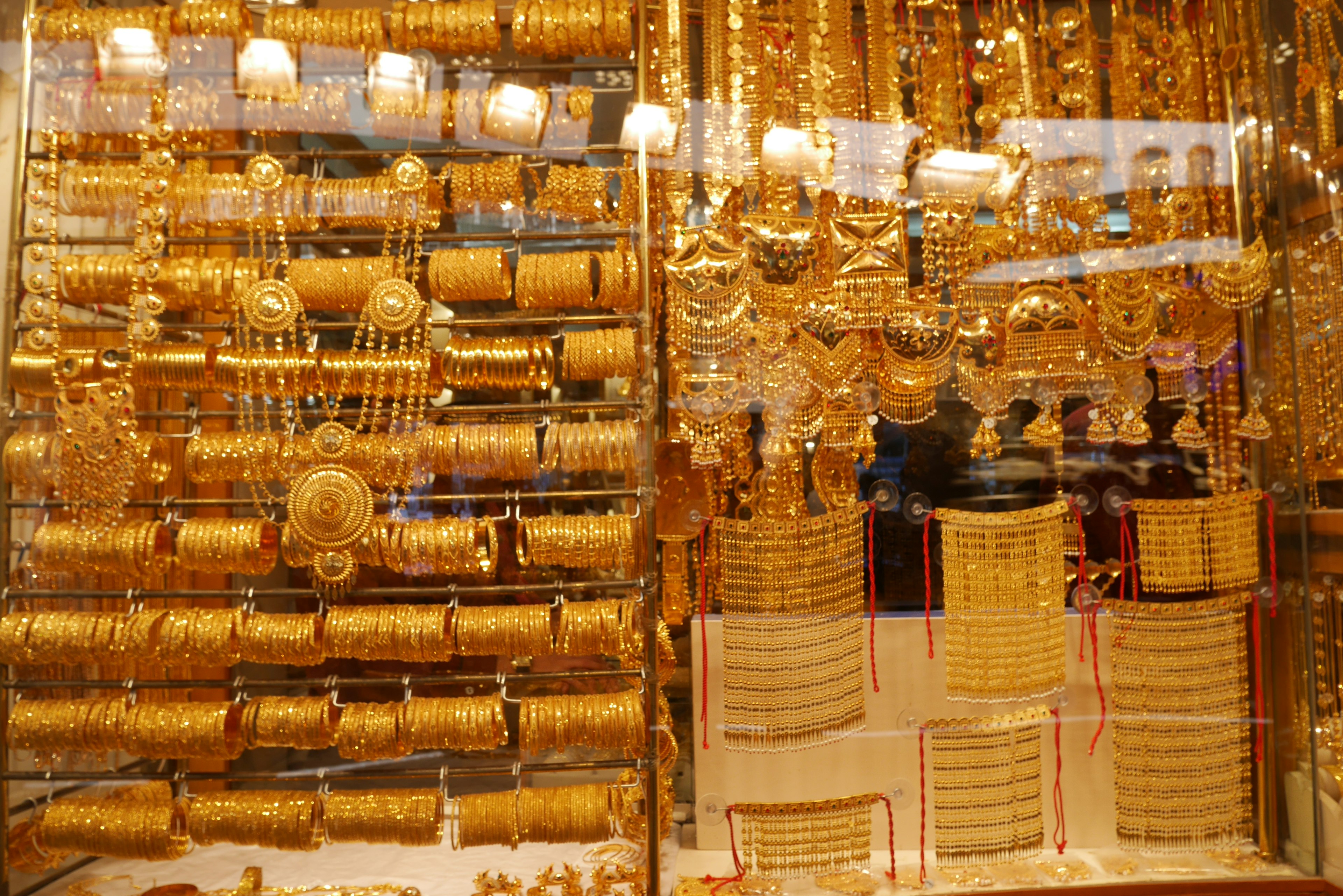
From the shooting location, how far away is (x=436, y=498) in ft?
7.47

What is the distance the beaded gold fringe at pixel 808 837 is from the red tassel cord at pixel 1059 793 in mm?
518

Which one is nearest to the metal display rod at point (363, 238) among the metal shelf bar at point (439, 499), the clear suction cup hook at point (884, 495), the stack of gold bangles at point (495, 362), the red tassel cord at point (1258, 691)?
the stack of gold bangles at point (495, 362)

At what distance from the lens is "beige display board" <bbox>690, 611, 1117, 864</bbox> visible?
2.32 m

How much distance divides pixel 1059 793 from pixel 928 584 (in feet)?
2.13

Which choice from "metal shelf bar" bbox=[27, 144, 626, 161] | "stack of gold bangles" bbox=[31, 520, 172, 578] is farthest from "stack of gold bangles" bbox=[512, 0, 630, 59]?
"stack of gold bangles" bbox=[31, 520, 172, 578]

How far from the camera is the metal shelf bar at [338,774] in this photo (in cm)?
219

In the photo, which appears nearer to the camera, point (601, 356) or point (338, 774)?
point (601, 356)

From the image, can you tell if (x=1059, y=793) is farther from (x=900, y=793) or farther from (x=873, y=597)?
(x=873, y=597)

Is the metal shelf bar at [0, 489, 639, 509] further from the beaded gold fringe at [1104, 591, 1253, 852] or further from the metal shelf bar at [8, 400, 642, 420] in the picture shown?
the beaded gold fringe at [1104, 591, 1253, 852]

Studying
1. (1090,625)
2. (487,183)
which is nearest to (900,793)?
(1090,625)

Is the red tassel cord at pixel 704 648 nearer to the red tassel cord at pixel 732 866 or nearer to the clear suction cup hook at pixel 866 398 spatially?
the red tassel cord at pixel 732 866

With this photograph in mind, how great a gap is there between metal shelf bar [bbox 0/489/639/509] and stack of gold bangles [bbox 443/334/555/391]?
0.92 feet

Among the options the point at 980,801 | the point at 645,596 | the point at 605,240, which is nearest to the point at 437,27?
the point at 605,240

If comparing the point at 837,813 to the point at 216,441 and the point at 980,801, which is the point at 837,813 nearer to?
the point at 980,801
